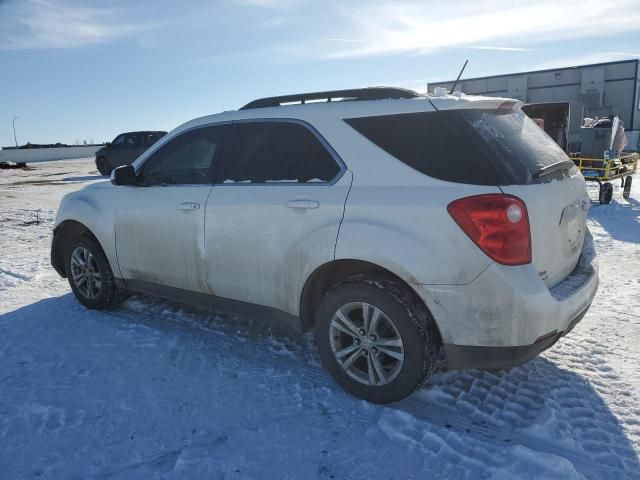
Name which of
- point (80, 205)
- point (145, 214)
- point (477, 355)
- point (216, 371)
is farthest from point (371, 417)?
point (80, 205)

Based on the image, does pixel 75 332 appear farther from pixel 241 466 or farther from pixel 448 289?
pixel 448 289

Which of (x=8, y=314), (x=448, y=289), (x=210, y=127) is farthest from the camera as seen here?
(x=8, y=314)

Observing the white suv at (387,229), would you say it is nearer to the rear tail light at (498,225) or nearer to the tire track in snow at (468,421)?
the rear tail light at (498,225)

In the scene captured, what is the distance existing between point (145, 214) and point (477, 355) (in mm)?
2843

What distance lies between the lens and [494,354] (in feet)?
8.61

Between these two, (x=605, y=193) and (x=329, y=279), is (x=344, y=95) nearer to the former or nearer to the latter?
(x=329, y=279)

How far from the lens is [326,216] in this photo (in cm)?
299

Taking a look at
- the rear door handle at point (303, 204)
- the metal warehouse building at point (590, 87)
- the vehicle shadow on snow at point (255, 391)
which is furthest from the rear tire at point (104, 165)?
the metal warehouse building at point (590, 87)

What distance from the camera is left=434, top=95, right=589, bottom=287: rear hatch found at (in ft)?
8.57

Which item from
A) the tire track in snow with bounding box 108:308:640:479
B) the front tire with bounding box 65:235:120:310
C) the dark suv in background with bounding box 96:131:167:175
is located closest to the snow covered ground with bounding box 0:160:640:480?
the tire track in snow with bounding box 108:308:640:479

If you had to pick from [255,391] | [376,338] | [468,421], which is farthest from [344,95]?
[468,421]

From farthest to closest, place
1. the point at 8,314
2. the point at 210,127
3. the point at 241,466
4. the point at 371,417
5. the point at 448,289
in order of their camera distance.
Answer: the point at 8,314
the point at 210,127
the point at 371,417
the point at 448,289
the point at 241,466

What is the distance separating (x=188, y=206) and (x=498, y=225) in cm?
229

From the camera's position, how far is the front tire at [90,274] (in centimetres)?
455
